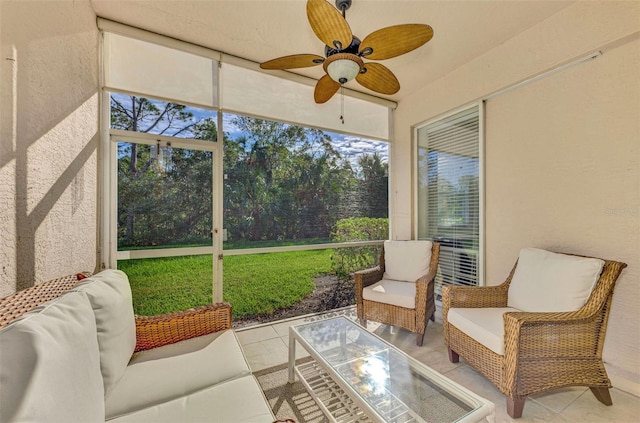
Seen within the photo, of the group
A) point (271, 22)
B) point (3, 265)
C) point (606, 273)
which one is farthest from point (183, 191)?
point (606, 273)

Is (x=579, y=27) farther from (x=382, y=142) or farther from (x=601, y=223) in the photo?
(x=382, y=142)

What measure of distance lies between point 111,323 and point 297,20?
8.11 ft

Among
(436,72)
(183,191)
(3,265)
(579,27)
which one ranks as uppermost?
(436,72)

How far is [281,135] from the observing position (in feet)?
9.71

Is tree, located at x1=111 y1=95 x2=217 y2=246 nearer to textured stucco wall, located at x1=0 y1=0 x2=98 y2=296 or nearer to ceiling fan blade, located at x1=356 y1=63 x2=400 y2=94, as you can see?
textured stucco wall, located at x1=0 y1=0 x2=98 y2=296

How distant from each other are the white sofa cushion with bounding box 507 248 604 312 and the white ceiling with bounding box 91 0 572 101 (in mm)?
1981

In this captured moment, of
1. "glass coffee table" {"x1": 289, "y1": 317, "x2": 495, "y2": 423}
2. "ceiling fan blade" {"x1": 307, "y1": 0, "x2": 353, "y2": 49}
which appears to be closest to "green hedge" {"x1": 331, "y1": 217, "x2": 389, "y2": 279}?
"glass coffee table" {"x1": 289, "y1": 317, "x2": 495, "y2": 423}

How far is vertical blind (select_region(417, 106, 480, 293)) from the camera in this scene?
2.80 metres

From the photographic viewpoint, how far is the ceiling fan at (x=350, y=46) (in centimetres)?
140

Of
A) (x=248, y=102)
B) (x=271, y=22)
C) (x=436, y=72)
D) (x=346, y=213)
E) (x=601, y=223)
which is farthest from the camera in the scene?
(x=346, y=213)

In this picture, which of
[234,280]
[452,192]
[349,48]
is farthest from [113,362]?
[452,192]

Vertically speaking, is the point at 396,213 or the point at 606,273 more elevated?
the point at 396,213

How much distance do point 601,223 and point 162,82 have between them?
152 inches

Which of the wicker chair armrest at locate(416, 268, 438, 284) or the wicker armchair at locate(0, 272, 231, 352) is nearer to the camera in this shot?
the wicker armchair at locate(0, 272, 231, 352)
